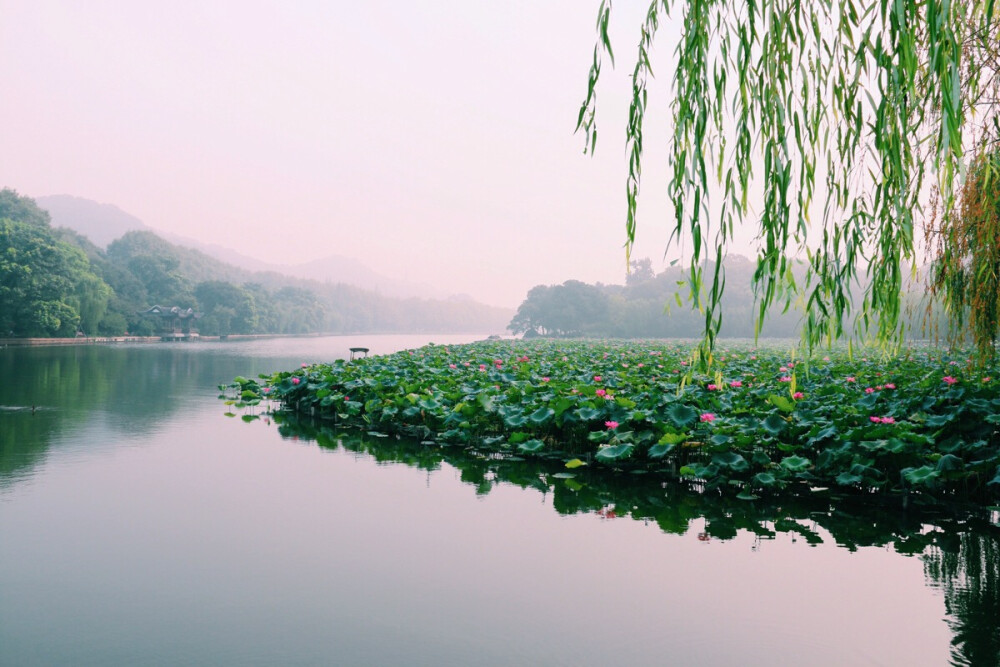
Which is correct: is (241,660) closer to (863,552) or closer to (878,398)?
(863,552)

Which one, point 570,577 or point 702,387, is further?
point 702,387

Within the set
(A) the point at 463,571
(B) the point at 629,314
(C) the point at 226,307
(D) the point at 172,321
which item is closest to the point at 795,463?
(A) the point at 463,571

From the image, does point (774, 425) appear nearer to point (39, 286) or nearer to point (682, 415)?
point (682, 415)

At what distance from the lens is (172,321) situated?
46.7 m

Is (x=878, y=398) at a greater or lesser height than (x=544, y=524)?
greater

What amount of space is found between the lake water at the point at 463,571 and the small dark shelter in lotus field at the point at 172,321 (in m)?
42.8

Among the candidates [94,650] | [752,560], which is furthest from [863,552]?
[94,650]

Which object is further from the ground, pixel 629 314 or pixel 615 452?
pixel 629 314

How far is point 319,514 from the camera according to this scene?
3.83 metres

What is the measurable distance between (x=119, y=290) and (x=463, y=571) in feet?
162

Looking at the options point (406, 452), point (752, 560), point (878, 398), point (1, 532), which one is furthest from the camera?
point (406, 452)

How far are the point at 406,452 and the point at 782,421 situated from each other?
9.77 ft

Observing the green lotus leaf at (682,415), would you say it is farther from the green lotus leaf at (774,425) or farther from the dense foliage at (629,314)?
the dense foliage at (629,314)

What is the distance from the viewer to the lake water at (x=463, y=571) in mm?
2229
